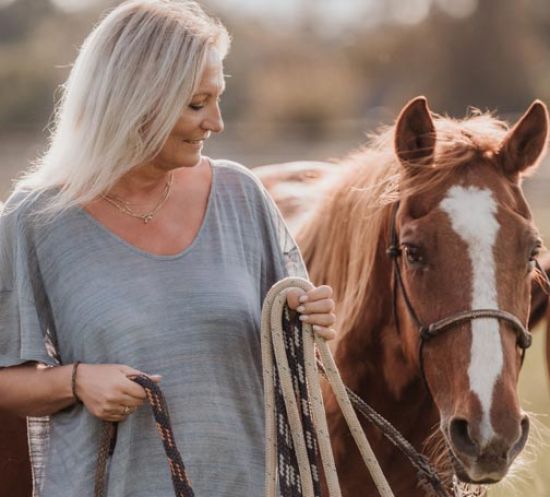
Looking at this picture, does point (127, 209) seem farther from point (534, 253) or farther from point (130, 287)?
point (534, 253)

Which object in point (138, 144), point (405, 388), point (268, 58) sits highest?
point (138, 144)

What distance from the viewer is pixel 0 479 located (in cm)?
338

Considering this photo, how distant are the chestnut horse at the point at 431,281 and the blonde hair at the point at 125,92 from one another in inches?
31.6

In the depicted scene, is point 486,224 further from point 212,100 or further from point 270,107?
point 270,107

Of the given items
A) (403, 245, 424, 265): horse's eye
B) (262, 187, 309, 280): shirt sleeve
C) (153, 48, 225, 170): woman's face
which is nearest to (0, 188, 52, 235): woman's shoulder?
(153, 48, 225, 170): woman's face

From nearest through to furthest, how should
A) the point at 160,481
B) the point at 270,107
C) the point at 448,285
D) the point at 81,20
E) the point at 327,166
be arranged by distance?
the point at 160,481
the point at 448,285
the point at 327,166
the point at 270,107
the point at 81,20

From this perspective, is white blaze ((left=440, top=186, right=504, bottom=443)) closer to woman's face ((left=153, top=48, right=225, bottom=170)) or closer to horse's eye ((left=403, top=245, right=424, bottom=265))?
horse's eye ((left=403, top=245, right=424, bottom=265))

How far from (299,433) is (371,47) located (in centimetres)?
3851

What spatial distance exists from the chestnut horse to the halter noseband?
0.7 inches

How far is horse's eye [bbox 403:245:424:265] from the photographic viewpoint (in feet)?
10.4

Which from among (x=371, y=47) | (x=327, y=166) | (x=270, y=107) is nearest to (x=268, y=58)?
(x=371, y=47)

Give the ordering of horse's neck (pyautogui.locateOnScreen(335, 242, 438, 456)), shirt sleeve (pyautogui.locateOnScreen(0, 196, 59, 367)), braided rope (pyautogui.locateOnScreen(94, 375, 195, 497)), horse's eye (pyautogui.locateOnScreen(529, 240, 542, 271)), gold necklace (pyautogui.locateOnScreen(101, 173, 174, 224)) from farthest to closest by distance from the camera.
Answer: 1. horse's neck (pyautogui.locateOnScreen(335, 242, 438, 456))
2. horse's eye (pyautogui.locateOnScreen(529, 240, 542, 271))
3. gold necklace (pyautogui.locateOnScreen(101, 173, 174, 224))
4. shirt sleeve (pyautogui.locateOnScreen(0, 196, 59, 367))
5. braided rope (pyautogui.locateOnScreen(94, 375, 195, 497))

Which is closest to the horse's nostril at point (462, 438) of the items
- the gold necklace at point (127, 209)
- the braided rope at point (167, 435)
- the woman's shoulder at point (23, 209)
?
the braided rope at point (167, 435)

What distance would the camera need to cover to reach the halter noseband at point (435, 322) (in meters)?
2.98
